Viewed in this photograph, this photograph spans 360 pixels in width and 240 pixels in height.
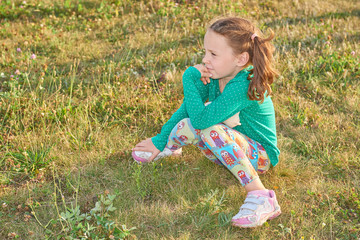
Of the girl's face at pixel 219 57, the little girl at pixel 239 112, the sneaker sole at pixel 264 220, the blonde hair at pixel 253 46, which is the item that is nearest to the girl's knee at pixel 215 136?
the little girl at pixel 239 112

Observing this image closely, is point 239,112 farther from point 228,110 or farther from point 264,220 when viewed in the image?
point 264,220

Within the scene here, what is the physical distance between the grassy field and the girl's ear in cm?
102


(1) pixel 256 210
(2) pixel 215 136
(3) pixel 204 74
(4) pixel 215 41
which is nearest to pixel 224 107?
(2) pixel 215 136

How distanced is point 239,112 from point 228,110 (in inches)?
11.1

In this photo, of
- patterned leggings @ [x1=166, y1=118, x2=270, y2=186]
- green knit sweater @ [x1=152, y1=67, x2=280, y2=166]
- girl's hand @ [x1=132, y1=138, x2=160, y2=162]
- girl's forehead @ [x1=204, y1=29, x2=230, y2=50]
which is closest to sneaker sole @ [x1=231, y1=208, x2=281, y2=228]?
patterned leggings @ [x1=166, y1=118, x2=270, y2=186]

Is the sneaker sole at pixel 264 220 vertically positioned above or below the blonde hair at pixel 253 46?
below

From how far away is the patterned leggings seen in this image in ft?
10.1

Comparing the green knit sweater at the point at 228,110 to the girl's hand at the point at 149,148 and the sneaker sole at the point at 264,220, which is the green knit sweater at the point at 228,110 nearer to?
the girl's hand at the point at 149,148

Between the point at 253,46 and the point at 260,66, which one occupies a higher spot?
the point at 253,46

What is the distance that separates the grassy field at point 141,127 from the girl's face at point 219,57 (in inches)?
37.2

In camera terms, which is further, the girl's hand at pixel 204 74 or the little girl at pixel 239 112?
the girl's hand at pixel 204 74

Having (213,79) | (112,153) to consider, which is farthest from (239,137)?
(112,153)

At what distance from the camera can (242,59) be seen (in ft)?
10.3

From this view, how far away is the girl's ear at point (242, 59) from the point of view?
311cm
